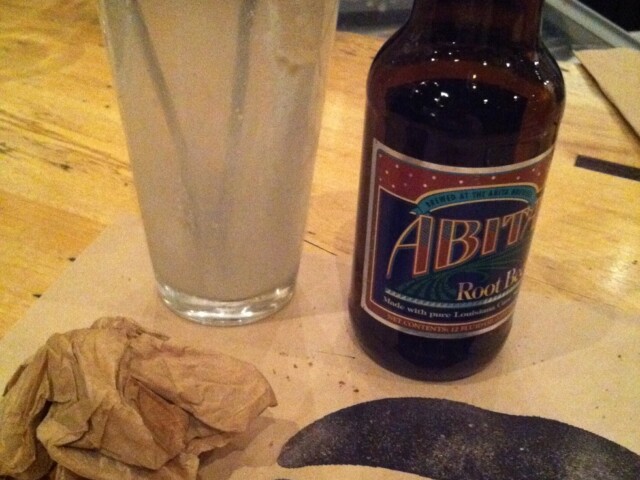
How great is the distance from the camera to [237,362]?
0.38m

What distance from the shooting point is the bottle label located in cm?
35

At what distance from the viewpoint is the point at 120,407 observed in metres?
0.33

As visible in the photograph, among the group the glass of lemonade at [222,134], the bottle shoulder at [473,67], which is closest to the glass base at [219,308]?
the glass of lemonade at [222,134]

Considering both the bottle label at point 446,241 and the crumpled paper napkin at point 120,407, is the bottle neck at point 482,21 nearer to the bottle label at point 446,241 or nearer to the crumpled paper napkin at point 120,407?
the bottle label at point 446,241

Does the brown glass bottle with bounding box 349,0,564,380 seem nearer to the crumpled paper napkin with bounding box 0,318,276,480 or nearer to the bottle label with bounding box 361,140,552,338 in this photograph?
the bottle label with bounding box 361,140,552,338

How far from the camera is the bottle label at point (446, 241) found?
1.16 ft

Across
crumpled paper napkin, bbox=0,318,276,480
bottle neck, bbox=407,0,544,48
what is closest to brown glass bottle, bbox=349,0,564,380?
bottle neck, bbox=407,0,544,48

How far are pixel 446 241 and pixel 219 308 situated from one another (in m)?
0.16

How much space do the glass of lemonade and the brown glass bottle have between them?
0.05 meters

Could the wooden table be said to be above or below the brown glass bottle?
below

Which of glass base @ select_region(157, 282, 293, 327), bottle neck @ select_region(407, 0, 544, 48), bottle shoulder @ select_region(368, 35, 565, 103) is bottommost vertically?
glass base @ select_region(157, 282, 293, 327)

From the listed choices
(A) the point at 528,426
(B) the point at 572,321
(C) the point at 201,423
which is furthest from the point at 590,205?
(C) the point at 201,423

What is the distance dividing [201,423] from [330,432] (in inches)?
2.9

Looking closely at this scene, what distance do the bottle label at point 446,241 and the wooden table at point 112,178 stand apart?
13 centimetres
